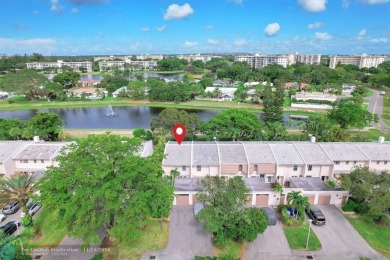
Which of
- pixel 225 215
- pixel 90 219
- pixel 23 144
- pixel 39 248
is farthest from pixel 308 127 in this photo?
pixel 23 144

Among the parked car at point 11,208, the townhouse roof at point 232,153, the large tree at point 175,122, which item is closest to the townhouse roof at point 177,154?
the townhouse roof at point 232,153

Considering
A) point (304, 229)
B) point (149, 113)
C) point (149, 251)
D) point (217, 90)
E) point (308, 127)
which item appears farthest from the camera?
point (217, 90)

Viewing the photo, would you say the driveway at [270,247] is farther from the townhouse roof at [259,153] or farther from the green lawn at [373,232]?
the townhouse roof at [259,153]

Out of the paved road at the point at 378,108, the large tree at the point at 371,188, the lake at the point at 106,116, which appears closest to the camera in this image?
the large tree at the point at 371,188

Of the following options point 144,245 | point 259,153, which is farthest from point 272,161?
point 144,245

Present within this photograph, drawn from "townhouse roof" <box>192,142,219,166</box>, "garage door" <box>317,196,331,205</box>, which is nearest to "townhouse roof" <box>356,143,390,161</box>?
"garage door" <box>317,196,331,205</box>

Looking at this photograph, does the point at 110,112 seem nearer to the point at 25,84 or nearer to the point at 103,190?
the point at 25,84

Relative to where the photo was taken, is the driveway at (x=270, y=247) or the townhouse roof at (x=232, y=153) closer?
the driveway at (x=270, y=247)

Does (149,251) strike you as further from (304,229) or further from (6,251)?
(304,229)
